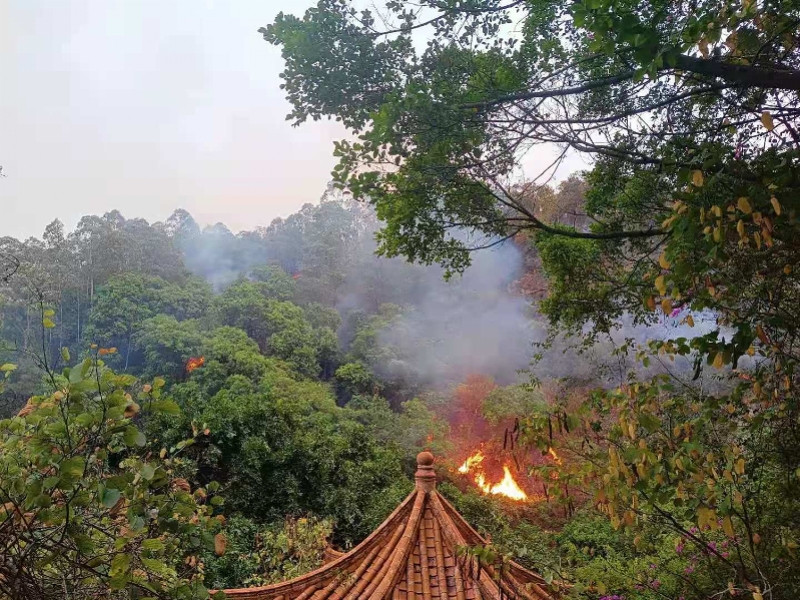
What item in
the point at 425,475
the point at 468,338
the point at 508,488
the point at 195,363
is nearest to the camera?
the point at 425,475

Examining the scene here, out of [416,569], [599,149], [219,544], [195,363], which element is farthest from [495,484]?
[219,544]

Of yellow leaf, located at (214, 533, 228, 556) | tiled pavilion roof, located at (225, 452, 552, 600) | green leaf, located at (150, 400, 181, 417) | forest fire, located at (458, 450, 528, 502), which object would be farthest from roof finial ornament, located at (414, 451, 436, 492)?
forest fire, located at (458, 450, 528, 502)

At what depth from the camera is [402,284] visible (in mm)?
17984

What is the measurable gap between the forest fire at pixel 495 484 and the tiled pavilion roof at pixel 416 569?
7.35 metres

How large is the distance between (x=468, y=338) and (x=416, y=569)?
1299 centimetres

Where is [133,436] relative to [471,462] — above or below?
below

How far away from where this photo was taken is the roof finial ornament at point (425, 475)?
326 centimetres

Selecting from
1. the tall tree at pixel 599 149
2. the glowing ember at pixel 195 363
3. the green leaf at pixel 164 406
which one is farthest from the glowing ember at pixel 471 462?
the green leaf at pixel 164 406

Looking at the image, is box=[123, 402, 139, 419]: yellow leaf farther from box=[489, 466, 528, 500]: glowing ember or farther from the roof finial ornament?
box=[489, 466, 528, 500]: glowing ember

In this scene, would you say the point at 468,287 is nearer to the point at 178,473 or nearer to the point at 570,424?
the point at 178,473

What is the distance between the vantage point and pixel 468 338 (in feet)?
51.9

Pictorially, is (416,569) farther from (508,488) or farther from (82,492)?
(508,488)

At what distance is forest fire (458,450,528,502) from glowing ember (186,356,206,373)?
17.8ft

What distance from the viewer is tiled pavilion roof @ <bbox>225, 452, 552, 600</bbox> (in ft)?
9.21
